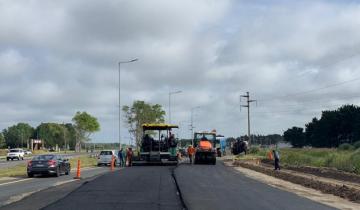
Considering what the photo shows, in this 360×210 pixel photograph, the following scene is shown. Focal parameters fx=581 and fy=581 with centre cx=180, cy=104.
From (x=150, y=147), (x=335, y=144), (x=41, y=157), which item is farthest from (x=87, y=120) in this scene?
(x=41, y=157)

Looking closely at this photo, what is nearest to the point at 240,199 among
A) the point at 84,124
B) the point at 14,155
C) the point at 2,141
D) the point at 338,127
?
the point at 14,155

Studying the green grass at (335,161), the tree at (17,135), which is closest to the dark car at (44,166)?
the green grass at (335,161)

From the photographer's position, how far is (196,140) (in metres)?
56.1

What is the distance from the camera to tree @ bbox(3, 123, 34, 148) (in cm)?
18462

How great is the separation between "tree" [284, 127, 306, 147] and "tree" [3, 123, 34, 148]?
8170 cm

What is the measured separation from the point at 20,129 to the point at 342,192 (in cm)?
17335

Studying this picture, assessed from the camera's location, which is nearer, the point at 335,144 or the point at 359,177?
the point at 359,177

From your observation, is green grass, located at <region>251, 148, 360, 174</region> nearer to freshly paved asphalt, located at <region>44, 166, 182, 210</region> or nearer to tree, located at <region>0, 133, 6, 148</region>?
freshly paved asphalt, located at <region>44, 166, 182, 210</region>

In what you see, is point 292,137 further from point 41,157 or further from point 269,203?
point 269,203

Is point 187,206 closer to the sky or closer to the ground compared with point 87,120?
closer to the ground

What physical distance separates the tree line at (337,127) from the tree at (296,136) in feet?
67.2

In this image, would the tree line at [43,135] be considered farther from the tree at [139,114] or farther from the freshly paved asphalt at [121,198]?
the freshly paved asphalt at [121,198]

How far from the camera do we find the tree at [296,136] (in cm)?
16862

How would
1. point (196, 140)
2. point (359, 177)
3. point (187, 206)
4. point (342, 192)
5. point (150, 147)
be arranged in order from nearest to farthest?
point (187, 206)
point (342, 192)
point (359, 177)
point (150, 147)
point (196, 140)
